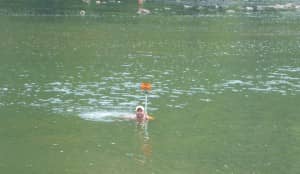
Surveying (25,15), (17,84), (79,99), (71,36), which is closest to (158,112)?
(79,99)

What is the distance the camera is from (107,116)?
48.1 meters

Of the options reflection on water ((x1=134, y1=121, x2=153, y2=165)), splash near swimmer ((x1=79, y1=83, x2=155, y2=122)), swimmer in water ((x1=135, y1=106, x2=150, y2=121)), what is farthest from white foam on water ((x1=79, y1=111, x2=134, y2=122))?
reflection on water ((x1=134, y1=121, x2=153, y2=165))

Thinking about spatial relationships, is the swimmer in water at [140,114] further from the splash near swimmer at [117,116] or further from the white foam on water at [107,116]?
the white foam on water at [107,116]

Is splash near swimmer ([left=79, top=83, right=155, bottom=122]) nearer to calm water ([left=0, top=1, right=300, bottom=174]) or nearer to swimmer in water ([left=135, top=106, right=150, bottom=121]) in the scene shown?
swimmer in water ([left=135, top=106, right=150, bottom=121])

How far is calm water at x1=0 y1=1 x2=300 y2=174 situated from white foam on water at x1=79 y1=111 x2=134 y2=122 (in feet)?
0.21

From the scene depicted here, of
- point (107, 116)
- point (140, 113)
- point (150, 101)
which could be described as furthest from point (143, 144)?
point (150, 101)

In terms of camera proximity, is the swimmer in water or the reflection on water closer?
the reflection on water

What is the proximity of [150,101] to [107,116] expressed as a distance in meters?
6.70

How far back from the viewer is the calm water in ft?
125

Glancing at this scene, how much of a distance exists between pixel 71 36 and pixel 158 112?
4956 cm

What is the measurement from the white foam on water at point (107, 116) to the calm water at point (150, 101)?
0.21ft

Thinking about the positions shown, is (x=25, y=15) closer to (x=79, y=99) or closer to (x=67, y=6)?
(x=67, y=6)

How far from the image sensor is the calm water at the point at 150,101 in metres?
38.1

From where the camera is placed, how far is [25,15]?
123688 mm
